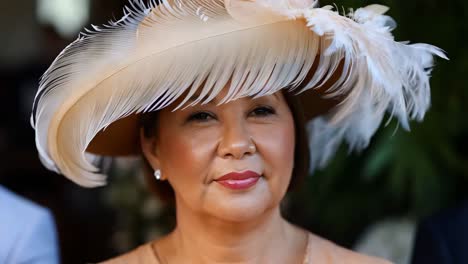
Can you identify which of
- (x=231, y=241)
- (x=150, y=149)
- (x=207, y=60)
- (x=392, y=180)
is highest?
(x=207, y=60)

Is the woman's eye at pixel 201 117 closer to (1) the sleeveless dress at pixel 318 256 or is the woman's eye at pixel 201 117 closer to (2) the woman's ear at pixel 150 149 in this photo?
(2) the woman's ear at pixel 150 149

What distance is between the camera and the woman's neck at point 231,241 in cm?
178

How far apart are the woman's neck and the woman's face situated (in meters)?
0.05

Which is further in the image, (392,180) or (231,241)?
(392,180)

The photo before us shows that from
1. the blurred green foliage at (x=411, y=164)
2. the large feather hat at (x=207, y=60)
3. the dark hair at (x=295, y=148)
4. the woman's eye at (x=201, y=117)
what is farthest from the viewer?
the blurred green foliage at (x=411, y=164)

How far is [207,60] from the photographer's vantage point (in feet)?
5.21

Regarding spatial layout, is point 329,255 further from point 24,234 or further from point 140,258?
point 24,234

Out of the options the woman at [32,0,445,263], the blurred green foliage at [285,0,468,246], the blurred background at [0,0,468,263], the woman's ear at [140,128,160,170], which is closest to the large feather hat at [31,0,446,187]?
the woman at [32,0,445,263]

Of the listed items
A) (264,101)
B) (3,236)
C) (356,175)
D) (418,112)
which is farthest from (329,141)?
(356,175)

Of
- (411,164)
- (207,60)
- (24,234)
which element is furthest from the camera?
(411,164)

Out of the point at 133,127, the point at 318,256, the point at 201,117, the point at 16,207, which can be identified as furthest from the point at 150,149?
the point at 318,256

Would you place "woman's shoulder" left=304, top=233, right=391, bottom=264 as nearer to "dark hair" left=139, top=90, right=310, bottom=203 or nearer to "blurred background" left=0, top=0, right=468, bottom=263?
"dark hair" left=139, top=90, right=310, bottom=203

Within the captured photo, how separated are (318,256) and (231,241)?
20 cm

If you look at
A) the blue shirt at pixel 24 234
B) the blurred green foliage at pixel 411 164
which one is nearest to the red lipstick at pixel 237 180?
the blue shirt at pixel 24 234
